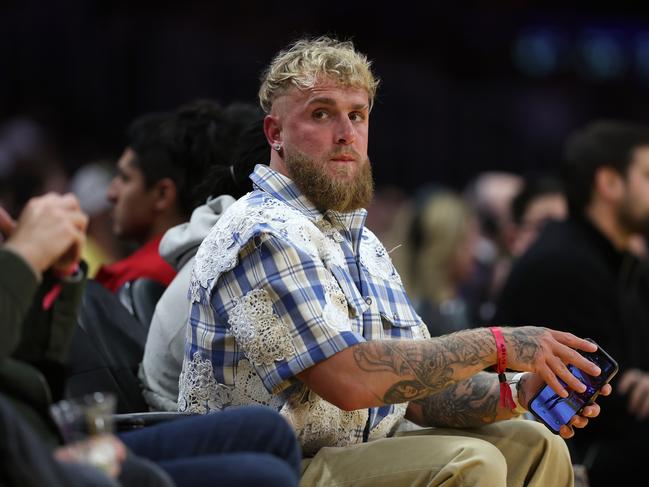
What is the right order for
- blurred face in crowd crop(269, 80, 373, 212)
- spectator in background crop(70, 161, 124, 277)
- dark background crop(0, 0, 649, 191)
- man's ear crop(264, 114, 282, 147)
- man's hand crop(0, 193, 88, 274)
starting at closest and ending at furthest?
man's hand crop(0, 193, 88, 274), blurred face in crowd crop(269, 80, 373, 212), man's ear crop(264, 114, 282, 147), spectator in background crop(70, 161, 124, 277), dark background crop(0, 0, 649, 191)

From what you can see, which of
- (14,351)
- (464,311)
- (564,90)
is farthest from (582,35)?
(14,351)

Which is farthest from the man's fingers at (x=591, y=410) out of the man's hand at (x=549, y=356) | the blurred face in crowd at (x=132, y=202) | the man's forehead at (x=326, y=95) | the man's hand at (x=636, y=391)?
the blurred face in crowd at (x=132, y=202)

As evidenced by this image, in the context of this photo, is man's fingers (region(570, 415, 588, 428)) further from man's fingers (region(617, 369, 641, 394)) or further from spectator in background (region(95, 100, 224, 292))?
man's fingers (region(617, 369, 641, 394))

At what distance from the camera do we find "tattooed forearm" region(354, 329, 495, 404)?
2.74 metres

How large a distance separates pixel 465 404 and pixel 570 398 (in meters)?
0.33

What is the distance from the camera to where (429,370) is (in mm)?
2764

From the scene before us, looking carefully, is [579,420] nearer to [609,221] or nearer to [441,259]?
[609,221]

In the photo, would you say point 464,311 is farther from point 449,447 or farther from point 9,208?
point 449,447

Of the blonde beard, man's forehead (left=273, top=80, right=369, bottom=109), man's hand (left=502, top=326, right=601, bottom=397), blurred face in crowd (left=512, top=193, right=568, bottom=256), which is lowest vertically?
blurred face in crowd (left=512, top=193, right=568, bottom=256)

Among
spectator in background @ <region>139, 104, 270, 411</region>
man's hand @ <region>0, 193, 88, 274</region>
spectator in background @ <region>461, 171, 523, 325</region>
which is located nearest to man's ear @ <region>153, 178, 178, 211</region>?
spectator in background @ <region>139, 104, 270, 411</region>

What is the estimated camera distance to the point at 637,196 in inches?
207

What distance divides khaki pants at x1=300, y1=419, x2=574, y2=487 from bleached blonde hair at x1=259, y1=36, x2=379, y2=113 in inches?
39.3

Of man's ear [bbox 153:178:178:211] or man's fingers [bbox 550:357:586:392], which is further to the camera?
man's ear [bbox 153:178:178:211]

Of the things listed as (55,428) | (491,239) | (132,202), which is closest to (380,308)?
(55,428)
